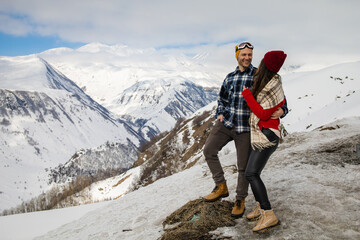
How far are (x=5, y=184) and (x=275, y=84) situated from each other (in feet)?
764

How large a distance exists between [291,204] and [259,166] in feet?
5.00

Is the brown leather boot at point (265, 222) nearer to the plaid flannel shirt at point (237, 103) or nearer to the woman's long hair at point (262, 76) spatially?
the plaid flannel shirt at point (237, 103)

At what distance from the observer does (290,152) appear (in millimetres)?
9625

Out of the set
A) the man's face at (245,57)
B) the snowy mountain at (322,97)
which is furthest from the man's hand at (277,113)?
the snowy mountain at (322,97)

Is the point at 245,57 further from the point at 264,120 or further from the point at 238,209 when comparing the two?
the point at 238,209

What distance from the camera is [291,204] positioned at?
202 inches

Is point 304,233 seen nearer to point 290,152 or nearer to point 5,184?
point 290,152

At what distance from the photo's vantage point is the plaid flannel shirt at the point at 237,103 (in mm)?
4750

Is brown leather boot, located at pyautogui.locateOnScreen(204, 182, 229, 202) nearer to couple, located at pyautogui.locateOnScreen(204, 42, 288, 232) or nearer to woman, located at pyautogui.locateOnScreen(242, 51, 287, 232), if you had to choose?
couple, located at pyautogui.locateOnScreen(204, 42, 288, 232)

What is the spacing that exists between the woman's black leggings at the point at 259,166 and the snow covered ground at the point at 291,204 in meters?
0.59

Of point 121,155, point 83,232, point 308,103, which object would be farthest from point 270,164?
point 121,155

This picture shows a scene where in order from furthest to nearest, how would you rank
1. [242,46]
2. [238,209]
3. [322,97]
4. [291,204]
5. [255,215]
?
[322,97], [291,204], [238,209], [242,46], [255,215]

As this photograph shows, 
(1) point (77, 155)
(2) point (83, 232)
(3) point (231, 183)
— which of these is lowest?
(1) point (77, 155)

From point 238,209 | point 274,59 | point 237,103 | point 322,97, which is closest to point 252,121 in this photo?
point 237,103
